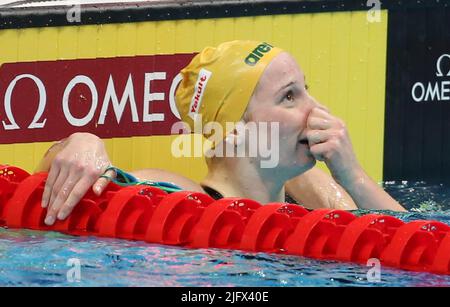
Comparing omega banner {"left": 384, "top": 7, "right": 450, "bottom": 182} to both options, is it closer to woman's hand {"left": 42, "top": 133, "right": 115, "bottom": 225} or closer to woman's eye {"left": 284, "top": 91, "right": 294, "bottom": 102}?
woman's eye {"left": 284, "top": 91, "right": 294, "bottom": 102}

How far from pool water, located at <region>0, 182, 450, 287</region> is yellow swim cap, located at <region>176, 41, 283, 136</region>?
64 centimetres

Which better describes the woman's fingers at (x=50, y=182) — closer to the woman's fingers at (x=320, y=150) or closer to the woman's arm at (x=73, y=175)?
the woman's arm at (x=73, y=175)

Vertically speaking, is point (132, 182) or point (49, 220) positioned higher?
point (132, 182)

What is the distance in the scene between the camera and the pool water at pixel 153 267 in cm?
293

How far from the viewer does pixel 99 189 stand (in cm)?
359


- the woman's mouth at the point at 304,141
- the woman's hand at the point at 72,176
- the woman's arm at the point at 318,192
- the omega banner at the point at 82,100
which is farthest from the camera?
the omega banner at the point at 82,100

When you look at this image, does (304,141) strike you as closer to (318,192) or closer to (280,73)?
(280,73)

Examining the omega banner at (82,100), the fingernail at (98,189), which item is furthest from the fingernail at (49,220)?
the omega banner at (82,100)

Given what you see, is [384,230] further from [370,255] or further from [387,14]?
[387,14]

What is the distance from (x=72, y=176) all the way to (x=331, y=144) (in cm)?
79

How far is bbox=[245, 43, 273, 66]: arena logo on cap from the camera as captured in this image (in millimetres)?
3857

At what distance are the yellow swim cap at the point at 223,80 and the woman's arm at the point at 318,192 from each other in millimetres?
502

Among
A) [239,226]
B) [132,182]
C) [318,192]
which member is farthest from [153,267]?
[318,192]

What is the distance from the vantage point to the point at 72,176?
3.53 meters
